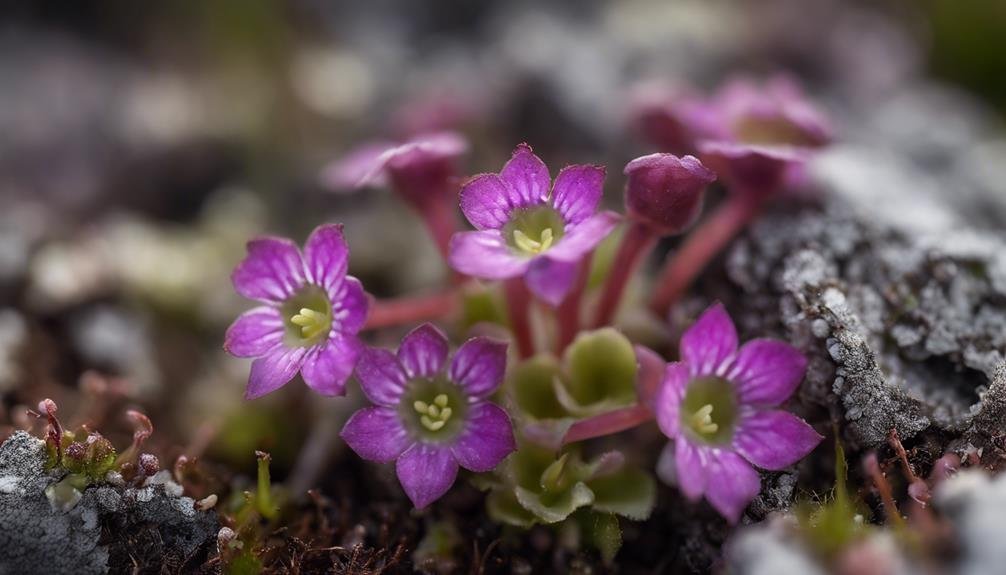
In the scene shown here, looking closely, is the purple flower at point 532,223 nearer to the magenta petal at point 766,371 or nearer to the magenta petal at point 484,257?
the magenta petal at point 484,257

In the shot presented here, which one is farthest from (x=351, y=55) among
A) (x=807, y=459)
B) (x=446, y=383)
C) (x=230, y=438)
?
(x=807, y=459)

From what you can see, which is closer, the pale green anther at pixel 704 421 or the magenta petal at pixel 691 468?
the magenta petal at pixel 691 468

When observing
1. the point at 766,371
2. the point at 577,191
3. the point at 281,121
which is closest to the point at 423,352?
the point at 577,191

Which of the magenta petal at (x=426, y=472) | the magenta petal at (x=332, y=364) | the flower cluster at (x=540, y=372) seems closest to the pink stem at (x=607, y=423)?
the flower cluster at (x=540, y=372)

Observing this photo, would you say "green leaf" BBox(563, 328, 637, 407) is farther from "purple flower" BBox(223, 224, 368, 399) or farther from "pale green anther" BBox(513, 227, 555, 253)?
"purple flower" BBox(223, 224, 368, 399)

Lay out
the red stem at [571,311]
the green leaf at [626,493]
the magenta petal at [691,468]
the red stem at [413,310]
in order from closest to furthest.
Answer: the magenta petal at [691,468], the green leaf at [626,493], the red stem at [571,311], the red stem at [413,310]

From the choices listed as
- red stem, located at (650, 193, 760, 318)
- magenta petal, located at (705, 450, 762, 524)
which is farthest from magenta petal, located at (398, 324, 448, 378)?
red stem, located at (650, 193, 760, 318)

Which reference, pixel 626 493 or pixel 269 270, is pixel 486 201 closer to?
pixel 269 270
